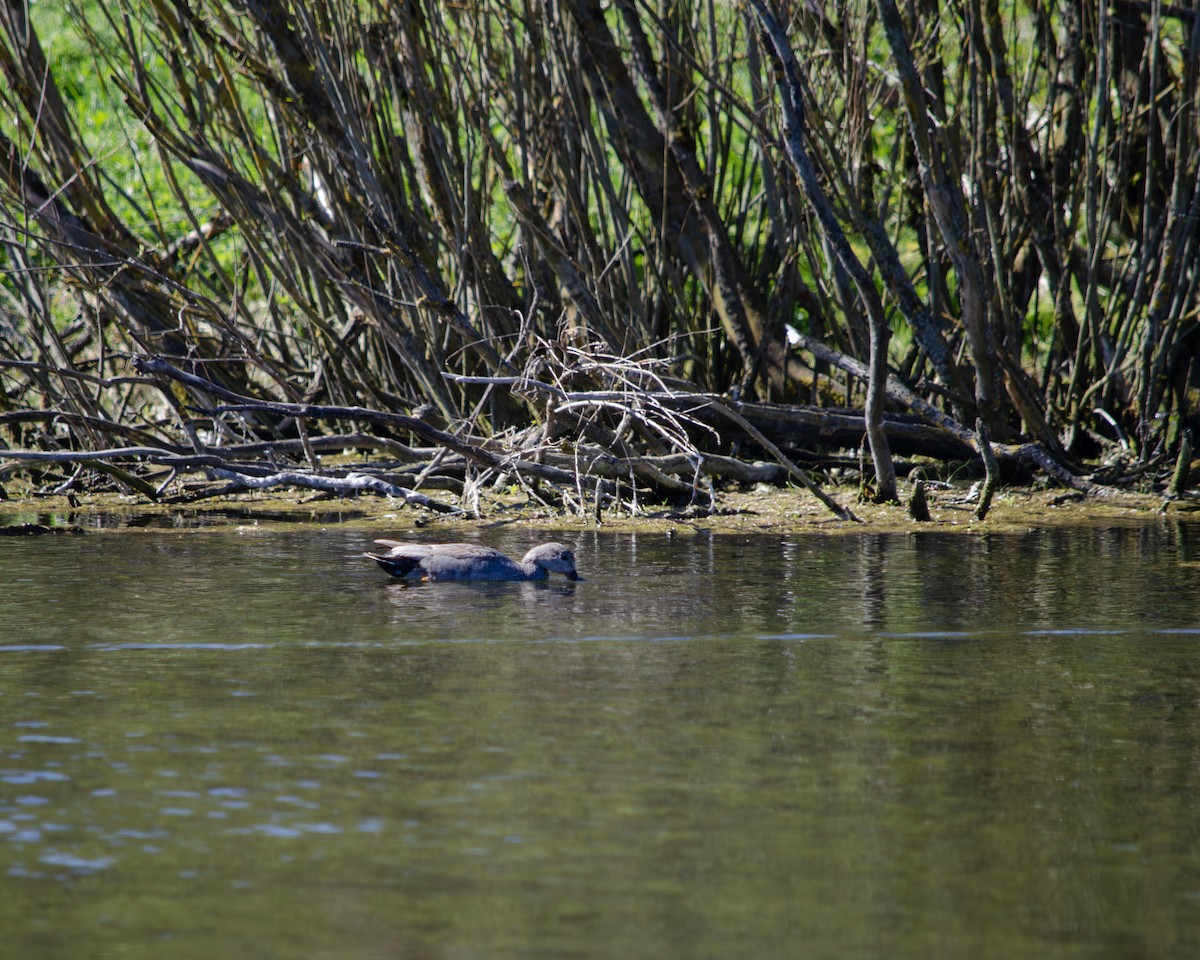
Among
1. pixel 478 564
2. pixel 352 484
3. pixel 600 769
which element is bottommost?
pixel 600 769

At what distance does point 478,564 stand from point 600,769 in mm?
2518

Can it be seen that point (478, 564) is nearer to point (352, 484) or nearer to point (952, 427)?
point (352, 484)

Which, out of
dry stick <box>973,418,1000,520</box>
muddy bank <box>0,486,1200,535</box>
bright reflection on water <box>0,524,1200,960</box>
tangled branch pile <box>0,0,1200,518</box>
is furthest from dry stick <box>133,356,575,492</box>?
dry stick <box>973,418,1000,520</box>

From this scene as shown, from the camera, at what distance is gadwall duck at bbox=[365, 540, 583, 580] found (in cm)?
559

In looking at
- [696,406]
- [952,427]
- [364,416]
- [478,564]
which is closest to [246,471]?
[364,416]

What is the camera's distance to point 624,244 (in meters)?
7.79

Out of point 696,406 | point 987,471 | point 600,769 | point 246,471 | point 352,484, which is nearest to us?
point 600,769

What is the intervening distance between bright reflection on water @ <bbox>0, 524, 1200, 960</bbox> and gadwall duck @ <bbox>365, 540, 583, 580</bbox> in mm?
88

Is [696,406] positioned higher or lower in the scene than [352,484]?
higher

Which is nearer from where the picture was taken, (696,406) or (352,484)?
(696,406)

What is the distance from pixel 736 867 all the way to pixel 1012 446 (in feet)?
19.0

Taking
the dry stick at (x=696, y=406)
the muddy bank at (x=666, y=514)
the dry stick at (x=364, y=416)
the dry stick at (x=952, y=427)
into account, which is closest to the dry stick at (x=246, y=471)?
the muddy bank at (x=666, y=514)

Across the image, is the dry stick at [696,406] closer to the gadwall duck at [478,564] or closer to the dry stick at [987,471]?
the dry stick at [987,471]

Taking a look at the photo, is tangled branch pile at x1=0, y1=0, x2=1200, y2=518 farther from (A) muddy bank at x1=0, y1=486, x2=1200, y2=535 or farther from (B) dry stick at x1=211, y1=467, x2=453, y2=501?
(A) muddy bank at x1=0, y1=486, x2=1200, y2=535
